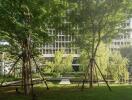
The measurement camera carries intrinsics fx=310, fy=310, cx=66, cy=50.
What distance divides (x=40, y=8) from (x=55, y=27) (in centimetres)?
360

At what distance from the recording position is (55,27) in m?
21.8

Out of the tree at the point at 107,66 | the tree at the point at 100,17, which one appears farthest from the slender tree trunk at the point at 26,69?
the tree at the point at 107,66

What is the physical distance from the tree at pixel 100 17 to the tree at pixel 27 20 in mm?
1636

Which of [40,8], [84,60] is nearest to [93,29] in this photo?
[40,8]

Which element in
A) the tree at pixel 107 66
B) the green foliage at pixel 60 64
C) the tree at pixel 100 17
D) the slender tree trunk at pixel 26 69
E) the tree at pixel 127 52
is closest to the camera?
the slender tree trunk at pixel 26 69

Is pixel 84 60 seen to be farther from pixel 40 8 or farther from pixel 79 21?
pixel 40 8

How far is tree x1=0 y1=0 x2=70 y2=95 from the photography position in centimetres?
1759

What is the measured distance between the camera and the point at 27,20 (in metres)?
18.8

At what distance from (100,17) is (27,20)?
536 centimetres

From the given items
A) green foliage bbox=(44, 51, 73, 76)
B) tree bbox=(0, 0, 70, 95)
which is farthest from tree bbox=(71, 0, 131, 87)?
green foliage bbox=(44, 51, 73, 76)

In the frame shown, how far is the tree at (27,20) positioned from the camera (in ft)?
57.7

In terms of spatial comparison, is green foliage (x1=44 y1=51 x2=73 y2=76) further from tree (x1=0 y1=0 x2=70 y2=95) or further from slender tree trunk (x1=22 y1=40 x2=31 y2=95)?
tree (x1=0 y1=0 x2=70 y2=95)

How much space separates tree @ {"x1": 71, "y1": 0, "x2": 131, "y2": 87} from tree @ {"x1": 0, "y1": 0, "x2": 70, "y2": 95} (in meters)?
1.64

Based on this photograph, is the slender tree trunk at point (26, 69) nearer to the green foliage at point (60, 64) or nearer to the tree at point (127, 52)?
the green foliage at point (60, 64)
